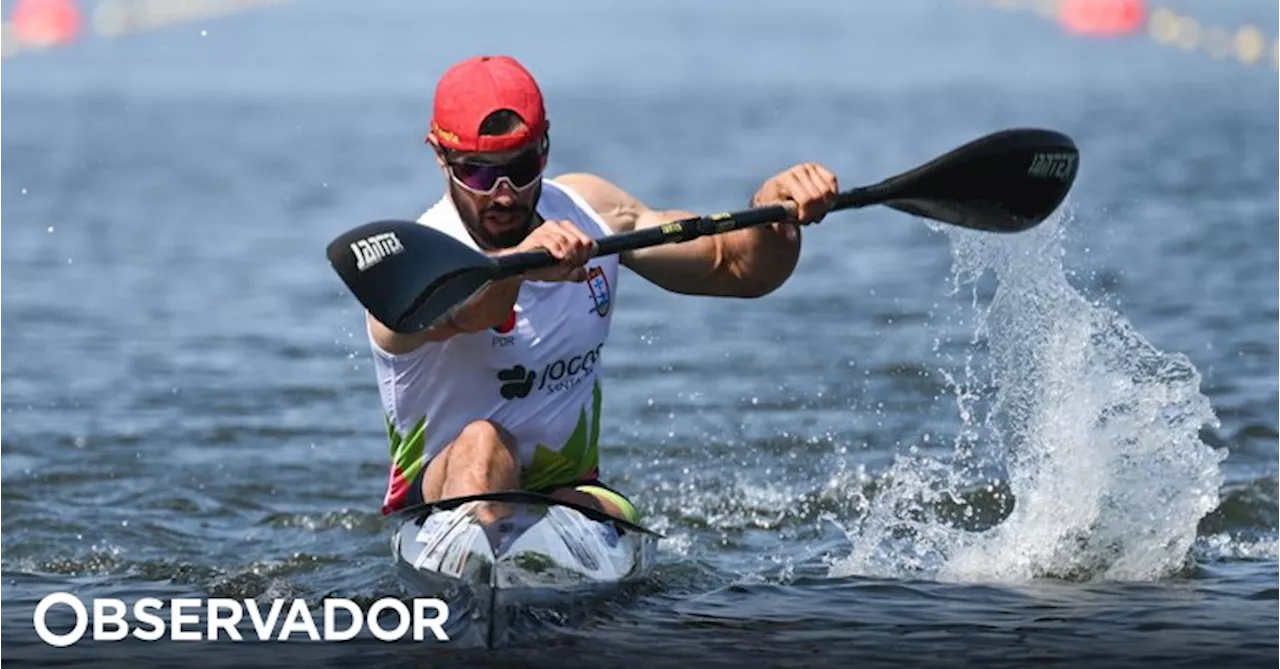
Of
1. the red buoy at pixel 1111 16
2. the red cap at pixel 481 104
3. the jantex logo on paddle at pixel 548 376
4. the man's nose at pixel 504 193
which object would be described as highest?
the red buoy at pixel 1111 16

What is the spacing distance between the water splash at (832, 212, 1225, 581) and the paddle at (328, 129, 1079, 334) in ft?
1.72

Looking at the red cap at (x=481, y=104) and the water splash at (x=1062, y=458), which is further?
the water splash at (x=1062, y=458)

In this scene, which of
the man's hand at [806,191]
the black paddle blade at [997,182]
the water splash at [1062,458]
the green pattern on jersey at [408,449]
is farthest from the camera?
the water splash at [1062,458]

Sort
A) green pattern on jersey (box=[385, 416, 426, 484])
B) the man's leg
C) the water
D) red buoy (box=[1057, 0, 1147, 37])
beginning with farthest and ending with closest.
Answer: red buoy (box=[1057, 0, 1147, 37]) → the water → green pattern on jersey (box=[385, 416, 426, 484]) → the man's leg

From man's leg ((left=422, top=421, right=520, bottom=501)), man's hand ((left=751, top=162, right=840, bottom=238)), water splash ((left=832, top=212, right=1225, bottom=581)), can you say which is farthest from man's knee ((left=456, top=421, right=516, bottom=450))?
water splash ((left=832, top=212, right=1225, bottom=581))

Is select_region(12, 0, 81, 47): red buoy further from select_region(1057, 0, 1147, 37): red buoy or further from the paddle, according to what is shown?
the paddle

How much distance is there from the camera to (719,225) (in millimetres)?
6949

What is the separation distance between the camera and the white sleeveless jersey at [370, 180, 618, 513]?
277 inches

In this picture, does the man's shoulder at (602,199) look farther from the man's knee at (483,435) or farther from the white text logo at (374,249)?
the white text logo at (374,249)

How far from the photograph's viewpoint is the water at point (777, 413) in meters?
7.32

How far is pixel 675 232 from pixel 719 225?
166 millimetres

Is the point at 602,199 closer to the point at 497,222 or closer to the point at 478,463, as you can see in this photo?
the point at 497,222

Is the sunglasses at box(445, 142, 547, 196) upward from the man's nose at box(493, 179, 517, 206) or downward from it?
upward

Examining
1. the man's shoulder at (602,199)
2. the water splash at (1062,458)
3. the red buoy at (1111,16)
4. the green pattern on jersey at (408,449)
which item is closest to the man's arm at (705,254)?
the man's shoulder at (602,199)
